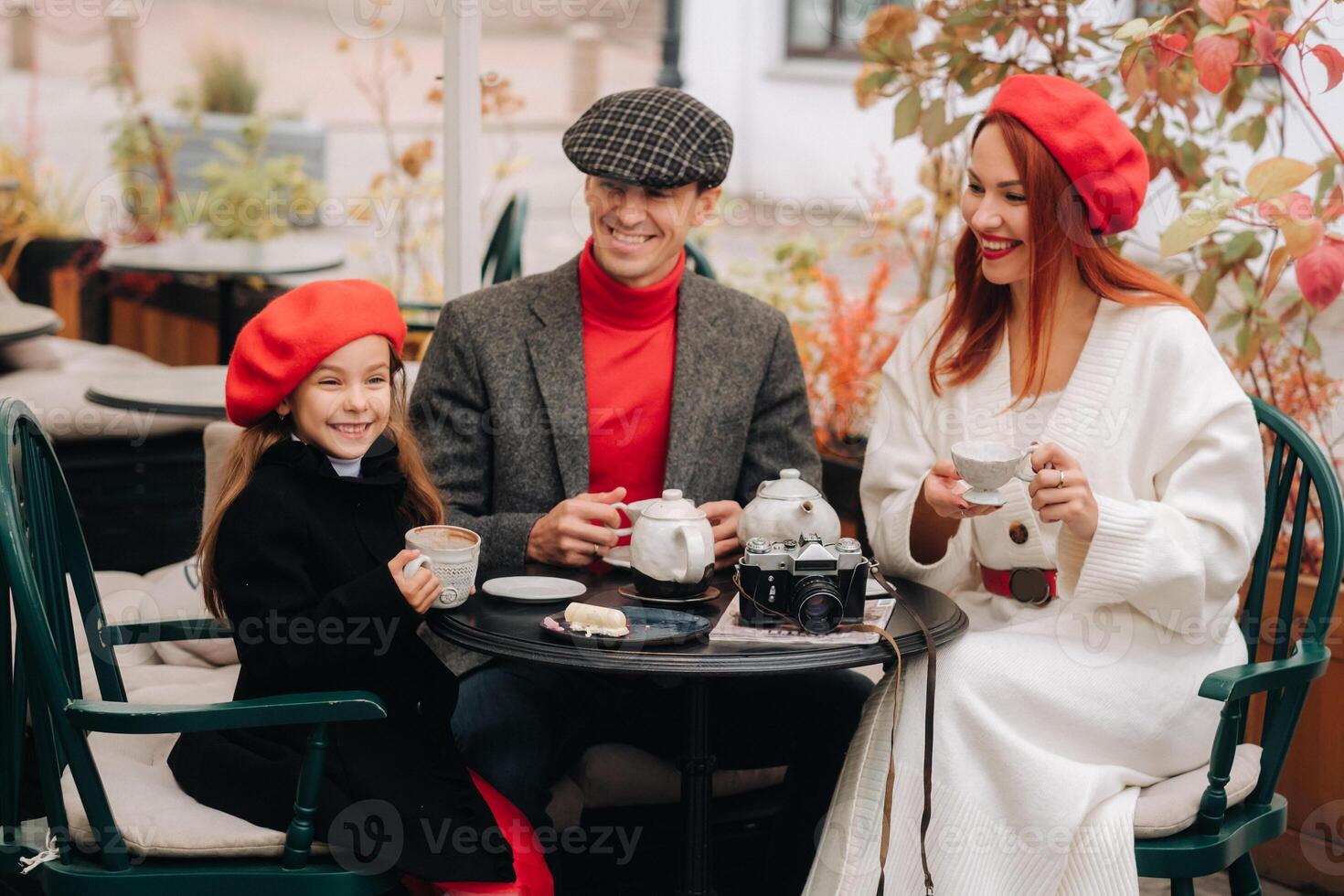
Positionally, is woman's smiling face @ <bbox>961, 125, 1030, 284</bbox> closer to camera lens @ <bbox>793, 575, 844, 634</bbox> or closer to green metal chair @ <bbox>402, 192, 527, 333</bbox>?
camera lens @ <bbox>793, 575, 844, 634</bbox>

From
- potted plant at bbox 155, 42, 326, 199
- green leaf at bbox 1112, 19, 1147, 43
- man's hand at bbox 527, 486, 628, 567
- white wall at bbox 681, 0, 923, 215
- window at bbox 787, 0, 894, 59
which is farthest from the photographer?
white wall at bbox 681, 0, 923, 215

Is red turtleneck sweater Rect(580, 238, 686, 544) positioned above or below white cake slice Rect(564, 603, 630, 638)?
above

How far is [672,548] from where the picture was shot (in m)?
2.06

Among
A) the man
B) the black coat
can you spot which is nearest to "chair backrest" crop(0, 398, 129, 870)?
the black coat

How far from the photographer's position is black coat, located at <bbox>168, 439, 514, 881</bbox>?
1.94 metres

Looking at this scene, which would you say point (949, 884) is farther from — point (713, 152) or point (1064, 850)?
point (713, 152)

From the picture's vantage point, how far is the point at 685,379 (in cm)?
257

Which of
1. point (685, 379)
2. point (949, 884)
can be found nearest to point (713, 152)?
point (685, 379)

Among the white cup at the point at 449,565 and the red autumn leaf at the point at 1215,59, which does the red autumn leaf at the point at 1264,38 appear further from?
the white cup at the point at 449,565

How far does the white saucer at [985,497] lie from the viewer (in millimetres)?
2037

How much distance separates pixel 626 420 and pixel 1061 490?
81 cm

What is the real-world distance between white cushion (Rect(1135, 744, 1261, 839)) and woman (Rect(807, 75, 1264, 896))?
26 mm

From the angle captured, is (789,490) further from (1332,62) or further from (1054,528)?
(1332,62)

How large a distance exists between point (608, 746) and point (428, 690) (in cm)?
41
